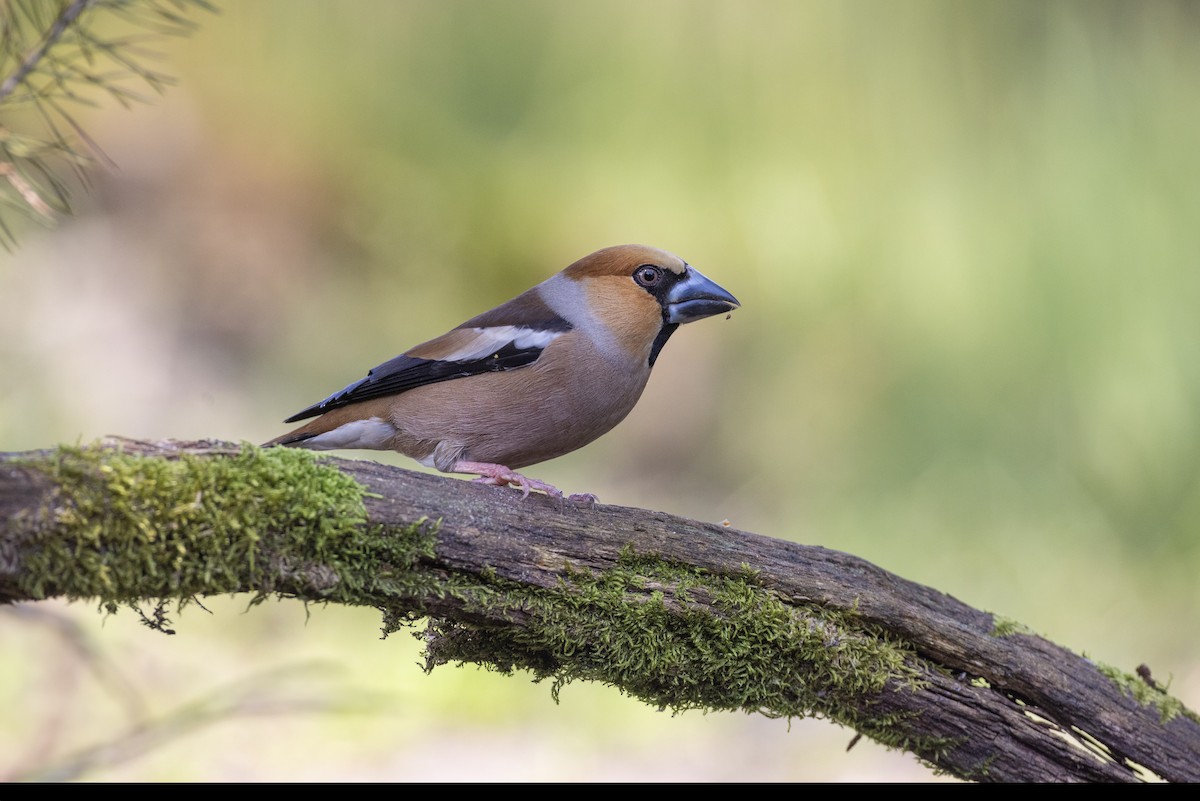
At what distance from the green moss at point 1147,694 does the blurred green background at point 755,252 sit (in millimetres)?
3086

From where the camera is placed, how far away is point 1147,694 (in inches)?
122

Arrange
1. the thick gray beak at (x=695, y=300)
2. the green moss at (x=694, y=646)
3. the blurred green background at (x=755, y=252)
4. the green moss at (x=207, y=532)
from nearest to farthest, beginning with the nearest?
1. the green moss at (x=207, y=532)
2. the green moss at (x=694, y=646)
3. the thick gray beak at (x=695, y=300)
4. the blurred green background at (x=755, y=252)

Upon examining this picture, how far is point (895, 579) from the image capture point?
3053 millimetres

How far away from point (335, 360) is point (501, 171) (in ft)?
6.03

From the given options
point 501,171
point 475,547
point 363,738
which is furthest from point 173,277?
point 475,547

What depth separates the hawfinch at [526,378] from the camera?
3482mm

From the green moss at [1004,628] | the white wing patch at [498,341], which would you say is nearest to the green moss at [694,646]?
the green moss at [1004,628]

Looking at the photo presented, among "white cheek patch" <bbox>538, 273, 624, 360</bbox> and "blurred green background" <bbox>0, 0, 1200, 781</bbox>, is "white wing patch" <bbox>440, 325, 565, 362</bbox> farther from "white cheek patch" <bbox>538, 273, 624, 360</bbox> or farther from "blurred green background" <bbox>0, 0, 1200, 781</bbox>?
"blurred green background" <bbox>0, 0, 1200, 781</bbox>

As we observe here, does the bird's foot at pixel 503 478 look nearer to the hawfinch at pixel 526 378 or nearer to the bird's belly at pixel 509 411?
the hawfinch at pixel 526 378

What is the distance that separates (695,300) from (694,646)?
56.9 inches

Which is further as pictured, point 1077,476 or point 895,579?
point 1077,476

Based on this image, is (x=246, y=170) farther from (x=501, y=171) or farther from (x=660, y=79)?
(x=660, y=79)

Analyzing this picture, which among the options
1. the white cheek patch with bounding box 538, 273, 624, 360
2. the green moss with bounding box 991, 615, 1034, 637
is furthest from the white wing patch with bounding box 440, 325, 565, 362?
the green moss with bounding box 991, 615, 1034, 637

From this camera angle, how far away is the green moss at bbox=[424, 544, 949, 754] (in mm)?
2666
